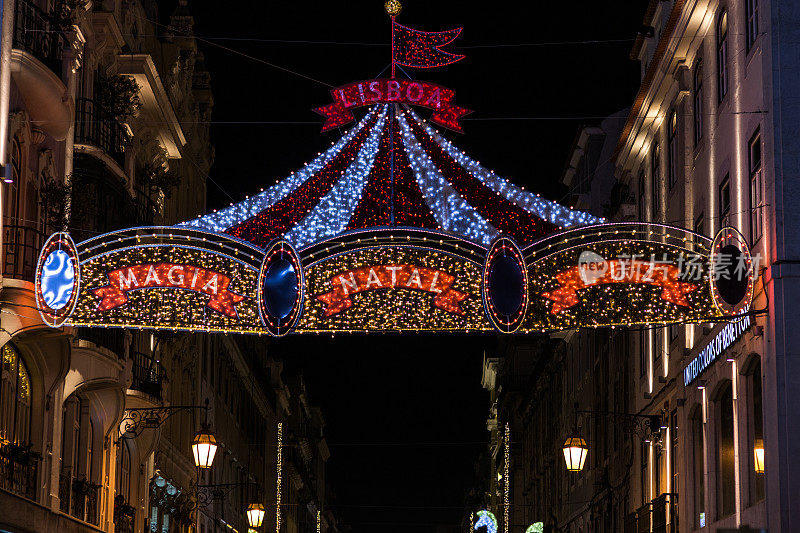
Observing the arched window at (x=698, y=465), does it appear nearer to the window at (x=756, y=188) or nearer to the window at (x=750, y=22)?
the window at (x=756, y=188)

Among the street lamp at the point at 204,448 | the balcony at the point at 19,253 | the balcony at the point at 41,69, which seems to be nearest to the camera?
the balcony at the point at 19,253

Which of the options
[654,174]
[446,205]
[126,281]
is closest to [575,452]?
[654,174]

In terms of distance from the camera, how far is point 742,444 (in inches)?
895

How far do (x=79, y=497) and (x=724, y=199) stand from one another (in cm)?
1455

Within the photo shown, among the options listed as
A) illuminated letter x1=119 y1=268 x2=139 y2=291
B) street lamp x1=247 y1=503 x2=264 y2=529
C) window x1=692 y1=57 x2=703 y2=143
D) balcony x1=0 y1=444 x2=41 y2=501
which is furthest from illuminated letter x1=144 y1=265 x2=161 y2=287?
street lamp x1=247 y1=503 x2=264 y2=529

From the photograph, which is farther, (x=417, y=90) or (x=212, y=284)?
(x=417, y=90)

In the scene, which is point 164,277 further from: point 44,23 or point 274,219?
point 44,23

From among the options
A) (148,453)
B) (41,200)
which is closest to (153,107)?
(148,453)

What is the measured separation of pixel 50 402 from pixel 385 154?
8.35 m

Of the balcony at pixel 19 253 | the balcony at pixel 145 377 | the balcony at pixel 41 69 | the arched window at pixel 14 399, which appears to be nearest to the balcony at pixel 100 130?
the balcony at pixel 41 69

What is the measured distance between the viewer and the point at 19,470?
74.5ft

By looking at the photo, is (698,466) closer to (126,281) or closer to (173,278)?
(173,278)

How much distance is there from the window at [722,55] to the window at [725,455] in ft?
18.3

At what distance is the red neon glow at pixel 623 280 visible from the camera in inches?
811
